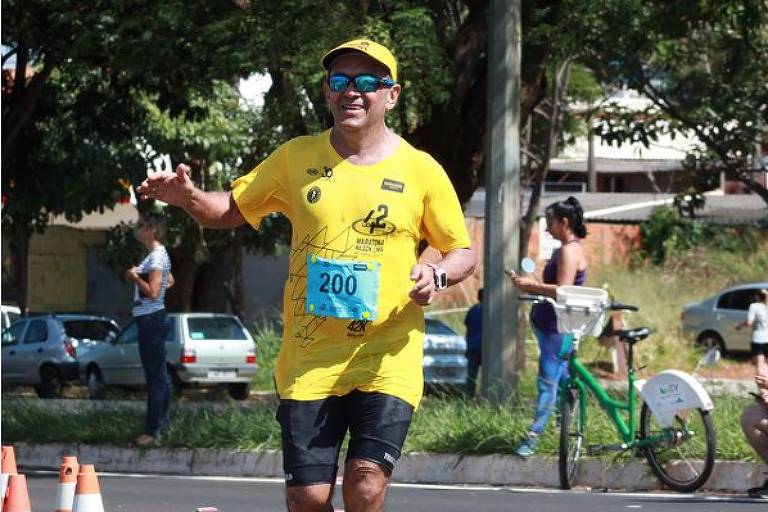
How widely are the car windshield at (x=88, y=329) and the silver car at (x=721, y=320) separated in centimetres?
1074

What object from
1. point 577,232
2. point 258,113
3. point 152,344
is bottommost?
point 152,344

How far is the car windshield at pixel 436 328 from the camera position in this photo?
24641 mm

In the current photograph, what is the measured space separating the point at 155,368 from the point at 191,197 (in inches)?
305

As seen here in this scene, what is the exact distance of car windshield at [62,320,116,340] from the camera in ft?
94.0

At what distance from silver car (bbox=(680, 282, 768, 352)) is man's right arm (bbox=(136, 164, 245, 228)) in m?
24.6

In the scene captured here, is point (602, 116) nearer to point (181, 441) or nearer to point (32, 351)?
point (181, 441)

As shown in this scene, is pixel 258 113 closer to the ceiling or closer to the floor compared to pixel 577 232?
closer to the ceiling

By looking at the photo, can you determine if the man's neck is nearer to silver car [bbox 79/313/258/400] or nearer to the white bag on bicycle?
the white bag on bicycle

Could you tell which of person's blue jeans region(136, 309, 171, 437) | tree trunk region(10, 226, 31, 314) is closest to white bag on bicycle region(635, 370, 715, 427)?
person's blue jeans region(136, 309, 171, 437)

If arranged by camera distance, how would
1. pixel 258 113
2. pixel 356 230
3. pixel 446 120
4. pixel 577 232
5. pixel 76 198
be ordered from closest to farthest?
1. pixel 356 230
2. pixel 577 232
3. pixel 446 120
4. pixel 76 198
5. pixel 258 113

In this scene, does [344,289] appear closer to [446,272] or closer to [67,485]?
[446,272]

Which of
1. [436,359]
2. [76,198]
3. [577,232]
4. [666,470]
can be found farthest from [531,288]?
[76,198]

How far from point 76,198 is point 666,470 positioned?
1716 centimetres

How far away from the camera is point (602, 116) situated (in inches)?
750
